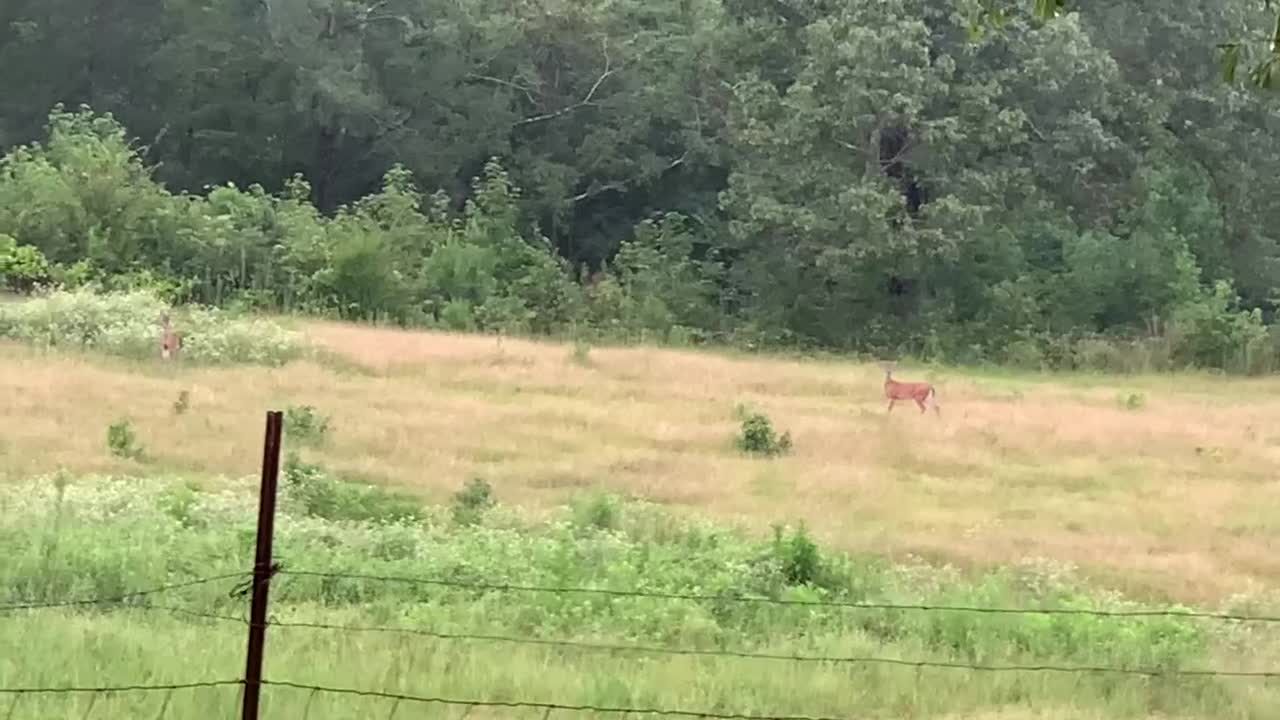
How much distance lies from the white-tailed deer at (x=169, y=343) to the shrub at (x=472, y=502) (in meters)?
7.83

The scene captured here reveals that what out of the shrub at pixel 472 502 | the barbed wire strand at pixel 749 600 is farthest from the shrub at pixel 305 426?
the barbed wire strand at pixel 749 600

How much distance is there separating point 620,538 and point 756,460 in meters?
4.31

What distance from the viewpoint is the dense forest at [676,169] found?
88.0 feet

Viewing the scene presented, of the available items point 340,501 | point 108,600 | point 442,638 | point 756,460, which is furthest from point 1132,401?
point 108,600

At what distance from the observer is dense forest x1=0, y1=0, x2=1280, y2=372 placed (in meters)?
26.8

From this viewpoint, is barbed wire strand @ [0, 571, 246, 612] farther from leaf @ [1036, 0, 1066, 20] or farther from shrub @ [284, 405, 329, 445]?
shrub @ [284, 405, 329, 445]

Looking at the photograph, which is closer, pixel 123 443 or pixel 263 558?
pixel 263 558

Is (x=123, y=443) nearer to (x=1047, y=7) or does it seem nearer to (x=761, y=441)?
(x=761, y=441)

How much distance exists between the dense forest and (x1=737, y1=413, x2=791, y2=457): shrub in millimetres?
11415

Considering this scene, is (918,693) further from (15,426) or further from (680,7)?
(680,7)

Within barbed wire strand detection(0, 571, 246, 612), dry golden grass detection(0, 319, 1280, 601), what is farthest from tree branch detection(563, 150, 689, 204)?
barbed wire strand detection(0, 571, 246, 612)

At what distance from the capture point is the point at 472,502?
400 inches

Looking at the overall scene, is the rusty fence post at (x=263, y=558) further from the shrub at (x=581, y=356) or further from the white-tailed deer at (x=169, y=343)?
the shrub at (x=581, y=356)

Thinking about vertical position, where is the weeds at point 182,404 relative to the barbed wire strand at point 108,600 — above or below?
above
